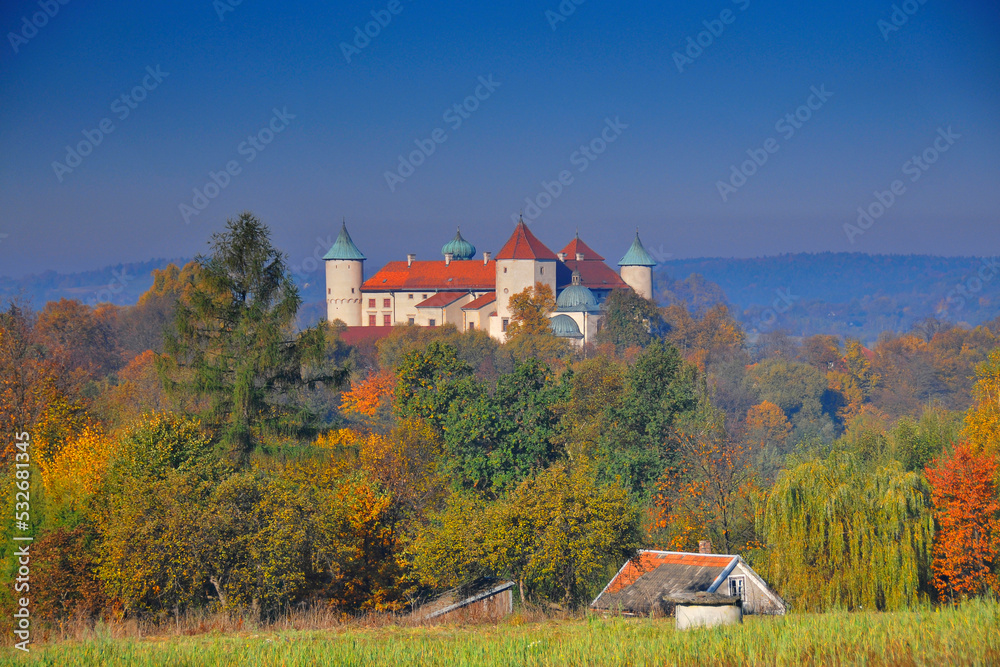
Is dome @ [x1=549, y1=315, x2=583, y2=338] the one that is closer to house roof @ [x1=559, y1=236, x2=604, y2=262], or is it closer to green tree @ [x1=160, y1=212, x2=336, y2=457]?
house roof @ [x1=559, y1=236, x2=604, y2=262]

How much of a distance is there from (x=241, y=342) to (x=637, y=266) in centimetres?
9287

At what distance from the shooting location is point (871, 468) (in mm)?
27641

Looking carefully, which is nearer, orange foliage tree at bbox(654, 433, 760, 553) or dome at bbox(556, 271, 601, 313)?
orange foliage tree at bbox(654, 433, 760, 553)

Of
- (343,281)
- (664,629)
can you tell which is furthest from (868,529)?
(343,281)

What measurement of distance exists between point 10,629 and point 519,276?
82392mm

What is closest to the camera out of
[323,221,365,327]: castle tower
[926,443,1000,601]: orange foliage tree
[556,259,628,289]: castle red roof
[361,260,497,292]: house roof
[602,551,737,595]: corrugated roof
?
[602,551,737,595]: corrugated roof

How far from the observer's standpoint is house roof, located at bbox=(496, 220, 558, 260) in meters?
98.1

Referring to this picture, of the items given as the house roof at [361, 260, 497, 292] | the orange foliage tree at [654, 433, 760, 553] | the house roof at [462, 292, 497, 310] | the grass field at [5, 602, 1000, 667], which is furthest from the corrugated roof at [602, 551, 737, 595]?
the house roof at [361, 260, 497, 292]

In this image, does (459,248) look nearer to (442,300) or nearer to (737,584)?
(442,300)

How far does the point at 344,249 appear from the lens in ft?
379

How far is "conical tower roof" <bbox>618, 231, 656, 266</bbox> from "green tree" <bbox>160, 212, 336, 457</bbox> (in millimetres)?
91509

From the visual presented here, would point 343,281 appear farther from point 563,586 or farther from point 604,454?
point 563,586

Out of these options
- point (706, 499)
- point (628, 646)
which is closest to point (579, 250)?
point (706, 499)

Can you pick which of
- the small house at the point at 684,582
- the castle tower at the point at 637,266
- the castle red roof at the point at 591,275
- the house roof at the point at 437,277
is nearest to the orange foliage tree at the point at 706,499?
the small house at the point at 684,582
